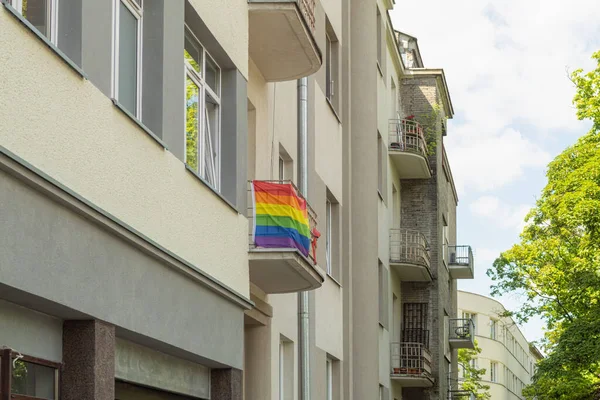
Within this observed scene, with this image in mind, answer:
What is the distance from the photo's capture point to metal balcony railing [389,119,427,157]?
35.1 m

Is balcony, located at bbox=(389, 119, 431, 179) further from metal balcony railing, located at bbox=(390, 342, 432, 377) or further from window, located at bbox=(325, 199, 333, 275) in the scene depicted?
window, located at bbox=(325, 199, 333, 275)

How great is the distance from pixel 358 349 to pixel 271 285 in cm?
965

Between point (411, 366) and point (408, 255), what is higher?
point (408, 255)

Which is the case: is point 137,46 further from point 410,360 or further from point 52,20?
point 410,360

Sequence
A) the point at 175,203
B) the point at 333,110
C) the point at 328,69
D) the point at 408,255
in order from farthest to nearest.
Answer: the point at 408,255 → the point at 328,69 → the point at 333,110 → the point at 175,203

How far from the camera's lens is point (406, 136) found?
35.6m

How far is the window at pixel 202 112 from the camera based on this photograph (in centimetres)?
1234

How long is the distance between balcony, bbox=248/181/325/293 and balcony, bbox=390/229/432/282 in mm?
18064

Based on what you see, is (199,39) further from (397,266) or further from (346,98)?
(397,266)

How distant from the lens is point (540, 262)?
40938mm

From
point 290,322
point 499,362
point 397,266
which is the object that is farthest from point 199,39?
point 499,362

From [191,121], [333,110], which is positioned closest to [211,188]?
[191,121]

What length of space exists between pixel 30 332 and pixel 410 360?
26708 millimetres

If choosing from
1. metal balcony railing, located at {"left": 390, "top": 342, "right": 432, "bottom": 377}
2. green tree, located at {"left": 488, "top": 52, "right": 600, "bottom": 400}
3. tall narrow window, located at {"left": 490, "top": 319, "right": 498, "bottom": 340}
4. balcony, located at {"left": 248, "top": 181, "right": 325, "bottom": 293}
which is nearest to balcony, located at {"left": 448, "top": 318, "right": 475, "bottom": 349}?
green tree, located at {"left": 488, "top": 52, "right": 600, "bottom": 400}
